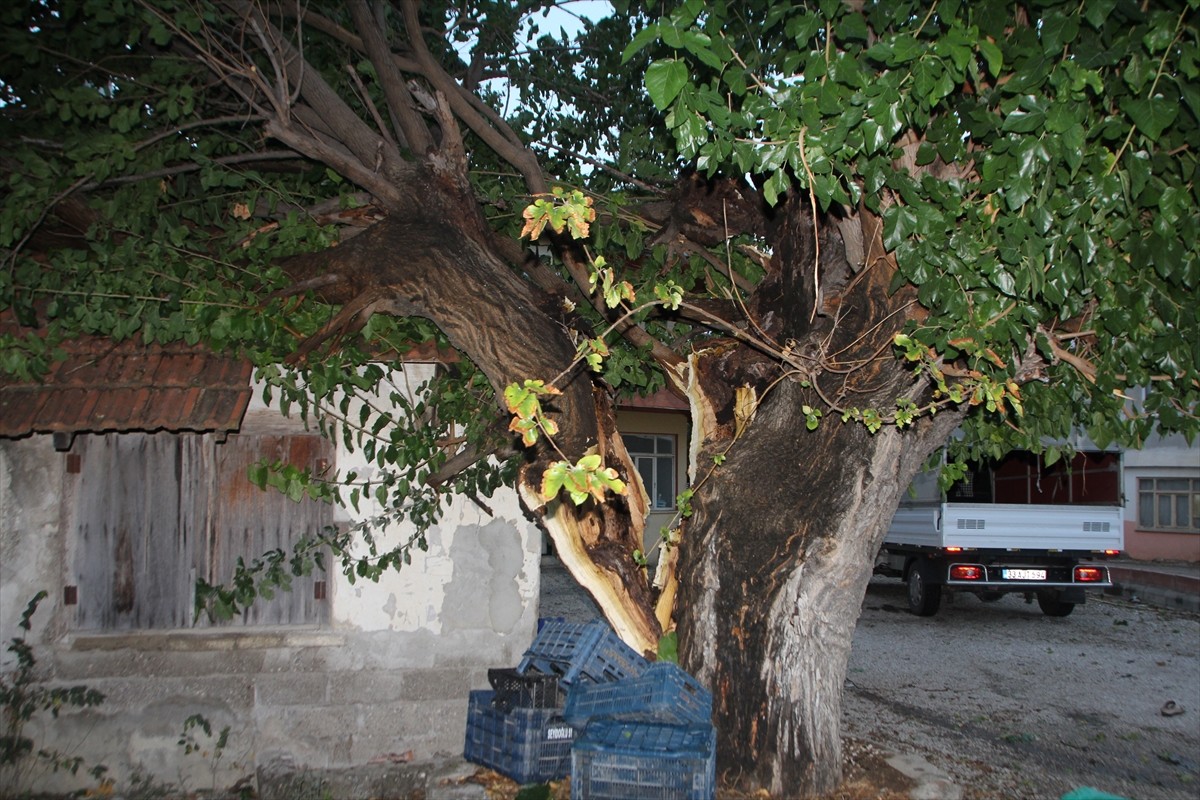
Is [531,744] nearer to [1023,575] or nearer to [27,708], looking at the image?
[27,708]

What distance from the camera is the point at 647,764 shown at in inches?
191

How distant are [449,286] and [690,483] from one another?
71.9 inches

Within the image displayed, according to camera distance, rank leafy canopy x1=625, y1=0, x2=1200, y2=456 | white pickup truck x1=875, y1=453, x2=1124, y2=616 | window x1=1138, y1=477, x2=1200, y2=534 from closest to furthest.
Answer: leafy canopy x1=625, y1=0, x2=1200, y2=456 < white pickup truck x1=875, y1=453, x2=1124, y2=616 < window x1=1138, y1=477, x2=1200, y2=534

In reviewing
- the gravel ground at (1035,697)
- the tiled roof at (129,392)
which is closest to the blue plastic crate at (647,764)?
the gravel ground at (1035,697)

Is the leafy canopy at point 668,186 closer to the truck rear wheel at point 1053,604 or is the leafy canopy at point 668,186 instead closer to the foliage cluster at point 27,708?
the foliage cluster at point 27,708

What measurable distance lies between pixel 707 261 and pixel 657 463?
49.3ft

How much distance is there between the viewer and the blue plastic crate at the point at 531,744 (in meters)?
5.46

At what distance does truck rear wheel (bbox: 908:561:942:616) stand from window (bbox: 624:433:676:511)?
712cm

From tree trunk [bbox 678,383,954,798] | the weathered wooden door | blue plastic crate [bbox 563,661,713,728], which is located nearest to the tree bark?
tree trunk [bbox 678,383,954,798]

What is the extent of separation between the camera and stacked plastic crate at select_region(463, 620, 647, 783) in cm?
541

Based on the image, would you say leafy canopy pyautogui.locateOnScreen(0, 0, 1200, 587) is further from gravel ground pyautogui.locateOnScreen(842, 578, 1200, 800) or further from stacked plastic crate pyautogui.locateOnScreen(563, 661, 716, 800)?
gravel ground pyautogui.locateOnScreen(842, 578, 1200, 800)

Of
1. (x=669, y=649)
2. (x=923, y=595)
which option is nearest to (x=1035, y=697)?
(x=923, y=595)

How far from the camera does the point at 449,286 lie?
16.9 ft

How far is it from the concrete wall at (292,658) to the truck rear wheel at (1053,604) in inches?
410
